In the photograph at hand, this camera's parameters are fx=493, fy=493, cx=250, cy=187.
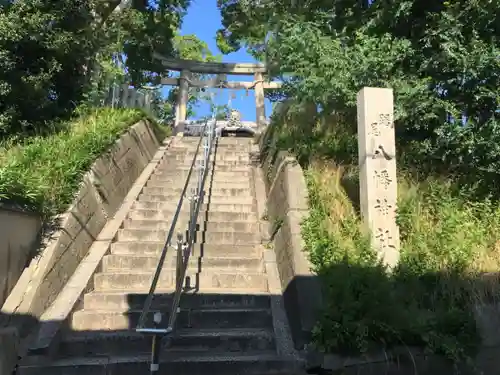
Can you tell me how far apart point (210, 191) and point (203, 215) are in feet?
3.74

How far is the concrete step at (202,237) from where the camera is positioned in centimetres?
632

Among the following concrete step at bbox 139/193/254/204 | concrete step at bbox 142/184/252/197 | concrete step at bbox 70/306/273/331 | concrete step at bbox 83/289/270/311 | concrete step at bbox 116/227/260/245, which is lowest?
concrete step at bbox 70/306/273/331

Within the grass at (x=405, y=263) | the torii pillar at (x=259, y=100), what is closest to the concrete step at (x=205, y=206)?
the grass at (x=405, y=263)

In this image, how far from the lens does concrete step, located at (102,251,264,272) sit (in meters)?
A: 5.69

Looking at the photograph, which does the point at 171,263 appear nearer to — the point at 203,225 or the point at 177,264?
the point at 203,225

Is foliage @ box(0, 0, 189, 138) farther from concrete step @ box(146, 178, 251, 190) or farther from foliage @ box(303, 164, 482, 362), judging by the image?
foliage @ box(303, 164, 482, 362)

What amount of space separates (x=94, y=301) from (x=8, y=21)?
4899 mm

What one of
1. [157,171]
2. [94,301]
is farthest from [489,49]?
[157,171]

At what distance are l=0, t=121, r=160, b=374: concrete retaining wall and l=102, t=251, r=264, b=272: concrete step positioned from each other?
37cm

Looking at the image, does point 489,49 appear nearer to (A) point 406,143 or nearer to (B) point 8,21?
(A) point 406,143

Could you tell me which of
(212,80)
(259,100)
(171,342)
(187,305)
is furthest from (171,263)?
(212,80)

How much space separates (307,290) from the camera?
4.59 m

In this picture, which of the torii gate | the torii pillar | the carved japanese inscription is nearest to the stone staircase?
the carved japanese inscription

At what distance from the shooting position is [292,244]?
521 cm
